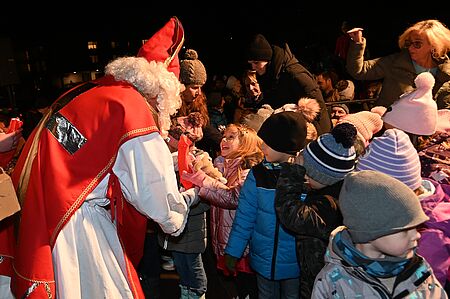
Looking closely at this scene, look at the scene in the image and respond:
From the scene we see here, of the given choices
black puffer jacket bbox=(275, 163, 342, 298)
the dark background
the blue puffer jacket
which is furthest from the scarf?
the dark background

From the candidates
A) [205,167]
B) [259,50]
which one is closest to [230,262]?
[205,167]

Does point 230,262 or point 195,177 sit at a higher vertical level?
point 195,177

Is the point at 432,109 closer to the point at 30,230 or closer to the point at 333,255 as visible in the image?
the point at 333,255

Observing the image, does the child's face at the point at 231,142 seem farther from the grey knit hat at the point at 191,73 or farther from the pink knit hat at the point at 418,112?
the pink knit hat at the point at 418,112

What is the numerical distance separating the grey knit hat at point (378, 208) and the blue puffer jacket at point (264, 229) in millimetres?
939

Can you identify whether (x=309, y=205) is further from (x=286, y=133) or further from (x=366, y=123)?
(x=366, y=123)

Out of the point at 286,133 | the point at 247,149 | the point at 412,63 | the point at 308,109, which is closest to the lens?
the point at 286,133

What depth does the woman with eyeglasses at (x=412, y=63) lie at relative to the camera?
11.5ft

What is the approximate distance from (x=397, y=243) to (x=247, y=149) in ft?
5.44

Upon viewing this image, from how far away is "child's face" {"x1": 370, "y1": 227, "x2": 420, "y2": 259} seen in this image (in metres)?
1.72

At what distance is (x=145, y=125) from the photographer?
237 centimetres

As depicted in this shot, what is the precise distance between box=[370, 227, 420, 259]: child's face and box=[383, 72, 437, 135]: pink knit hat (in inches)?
48.8

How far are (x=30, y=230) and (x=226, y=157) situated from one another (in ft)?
4.95

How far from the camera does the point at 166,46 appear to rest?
9.61ft
